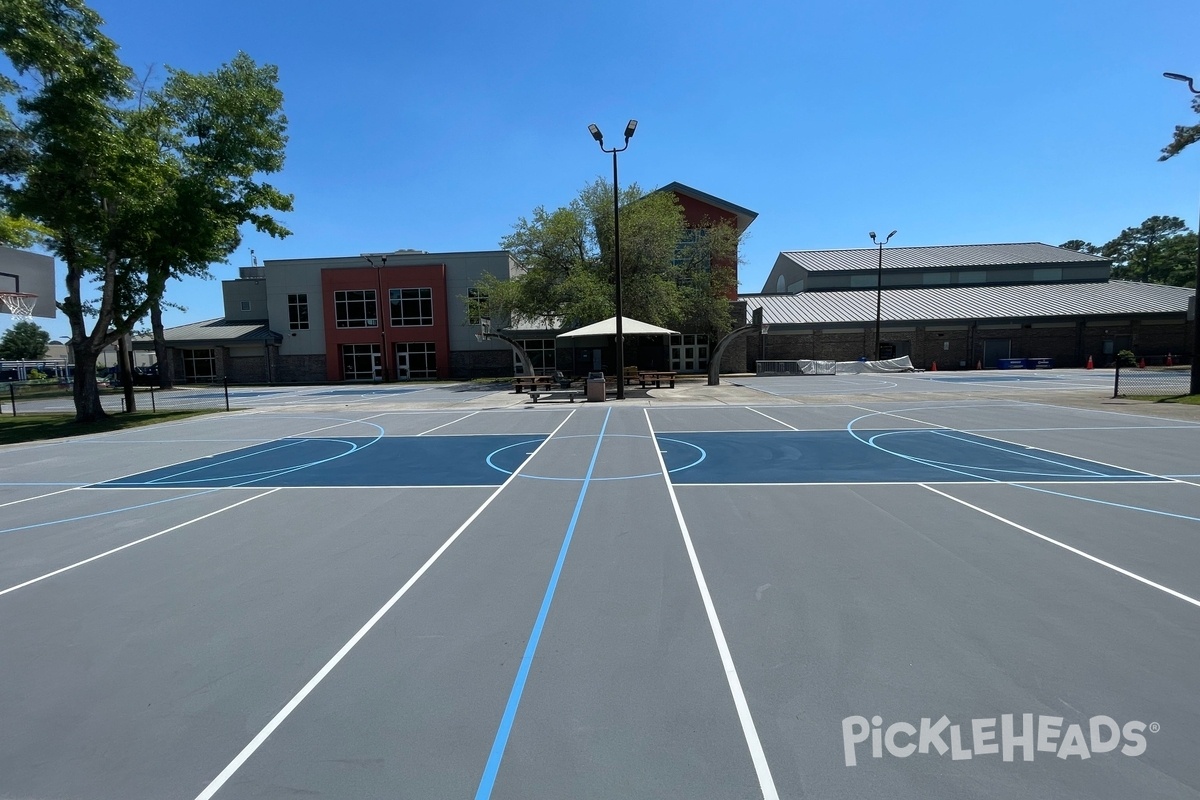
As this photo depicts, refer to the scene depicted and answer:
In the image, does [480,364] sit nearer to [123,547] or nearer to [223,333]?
[223,333]

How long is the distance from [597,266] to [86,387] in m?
24.6

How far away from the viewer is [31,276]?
60.4 feet

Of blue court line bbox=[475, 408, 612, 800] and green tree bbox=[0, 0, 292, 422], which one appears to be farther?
green tree bbox=[0, 0, 292, 422]

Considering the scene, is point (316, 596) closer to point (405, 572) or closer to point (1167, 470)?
point (405, 572)

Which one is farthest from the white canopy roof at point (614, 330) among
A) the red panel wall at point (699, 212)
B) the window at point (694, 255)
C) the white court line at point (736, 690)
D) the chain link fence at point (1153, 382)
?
the white court line at point (736, 690)

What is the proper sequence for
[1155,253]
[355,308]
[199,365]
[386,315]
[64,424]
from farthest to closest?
[1155,253] → [199,365] → [355,308] → [386,315] → [64,424]

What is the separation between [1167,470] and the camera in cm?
1016

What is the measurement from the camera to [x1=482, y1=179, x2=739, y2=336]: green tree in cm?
3325

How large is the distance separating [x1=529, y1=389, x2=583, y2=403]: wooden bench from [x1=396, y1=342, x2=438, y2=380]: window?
19.3 meters

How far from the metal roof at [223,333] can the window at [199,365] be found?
161 centimetres

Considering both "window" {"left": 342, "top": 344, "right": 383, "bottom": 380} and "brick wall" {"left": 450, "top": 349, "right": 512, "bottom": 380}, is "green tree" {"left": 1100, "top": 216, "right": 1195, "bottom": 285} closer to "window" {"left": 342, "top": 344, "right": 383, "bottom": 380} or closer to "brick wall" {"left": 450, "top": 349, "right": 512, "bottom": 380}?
"brick wall" {"left": 450, "top": 349, "right": 512, "bottom": 380}

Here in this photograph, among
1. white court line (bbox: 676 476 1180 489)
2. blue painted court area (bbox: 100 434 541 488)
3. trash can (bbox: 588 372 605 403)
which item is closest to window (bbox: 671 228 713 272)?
trash can (bbox: 588 372 605 403)

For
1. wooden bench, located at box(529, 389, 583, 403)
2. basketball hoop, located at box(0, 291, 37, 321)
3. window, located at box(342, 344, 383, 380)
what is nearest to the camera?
basketball hoop, located at box(0, 291, 37, 321)

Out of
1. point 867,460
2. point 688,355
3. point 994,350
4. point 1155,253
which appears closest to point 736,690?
point 867,460
